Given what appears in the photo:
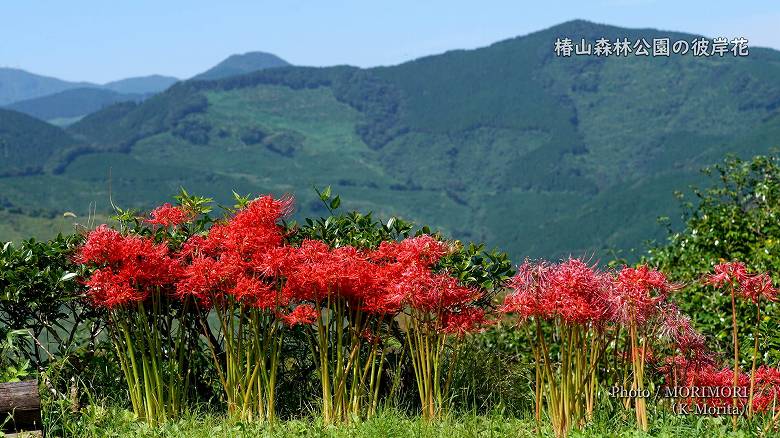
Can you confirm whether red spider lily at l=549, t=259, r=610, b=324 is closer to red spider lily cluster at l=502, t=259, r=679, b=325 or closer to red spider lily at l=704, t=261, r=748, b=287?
red spider lily cluster at l=502, t=259, r=679, b=325

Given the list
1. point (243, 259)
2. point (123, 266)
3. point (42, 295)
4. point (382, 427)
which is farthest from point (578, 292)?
point (42, 295)

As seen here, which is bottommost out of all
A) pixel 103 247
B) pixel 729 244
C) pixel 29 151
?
pixel 29 151

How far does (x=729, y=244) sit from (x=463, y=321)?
5.23m

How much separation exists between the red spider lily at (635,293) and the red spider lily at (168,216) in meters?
3.10

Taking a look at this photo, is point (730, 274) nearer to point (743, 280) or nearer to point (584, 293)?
point (743, 280)

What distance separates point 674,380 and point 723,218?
4899mm

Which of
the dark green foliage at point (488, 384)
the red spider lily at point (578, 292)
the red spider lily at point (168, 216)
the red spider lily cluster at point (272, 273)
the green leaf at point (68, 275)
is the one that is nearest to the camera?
the red spider lily at point (578, 292)

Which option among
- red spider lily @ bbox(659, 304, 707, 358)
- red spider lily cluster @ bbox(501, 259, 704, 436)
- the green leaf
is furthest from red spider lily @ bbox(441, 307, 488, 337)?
the green leaf

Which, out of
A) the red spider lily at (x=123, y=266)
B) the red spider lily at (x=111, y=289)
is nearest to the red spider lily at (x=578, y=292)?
the red spider lily at (x=123, y=266)

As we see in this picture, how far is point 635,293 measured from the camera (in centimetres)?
534

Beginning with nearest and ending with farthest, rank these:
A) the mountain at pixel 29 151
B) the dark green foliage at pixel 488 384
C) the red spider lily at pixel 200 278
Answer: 1. the red spider lily at pixel 200 278
2. the dark green foliage at pixel 488 384
3. the mountain at pixel 29 151

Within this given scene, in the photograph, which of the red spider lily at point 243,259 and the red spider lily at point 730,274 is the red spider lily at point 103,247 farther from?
the red spider lily at point 730,274

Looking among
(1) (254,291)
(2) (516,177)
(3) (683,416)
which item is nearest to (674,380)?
(3) (683,416)

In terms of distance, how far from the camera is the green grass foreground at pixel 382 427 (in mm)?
5531
